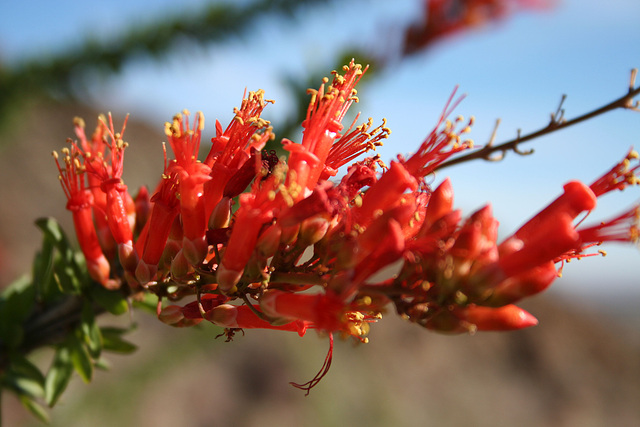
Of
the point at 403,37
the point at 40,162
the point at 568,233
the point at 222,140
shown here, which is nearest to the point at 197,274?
the point at 222,140

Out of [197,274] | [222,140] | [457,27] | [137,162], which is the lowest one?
[137,162]

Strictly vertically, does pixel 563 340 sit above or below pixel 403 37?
below

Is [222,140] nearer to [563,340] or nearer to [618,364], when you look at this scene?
[563,340]

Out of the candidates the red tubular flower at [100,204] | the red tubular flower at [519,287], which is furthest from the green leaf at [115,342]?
the red tubular flower at [519,287]

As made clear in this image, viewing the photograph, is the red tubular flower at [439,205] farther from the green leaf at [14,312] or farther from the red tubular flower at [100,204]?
the green leaf at [14,312]

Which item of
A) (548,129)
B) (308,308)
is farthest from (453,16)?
(308,308)

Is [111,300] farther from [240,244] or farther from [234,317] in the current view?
[240,244]
